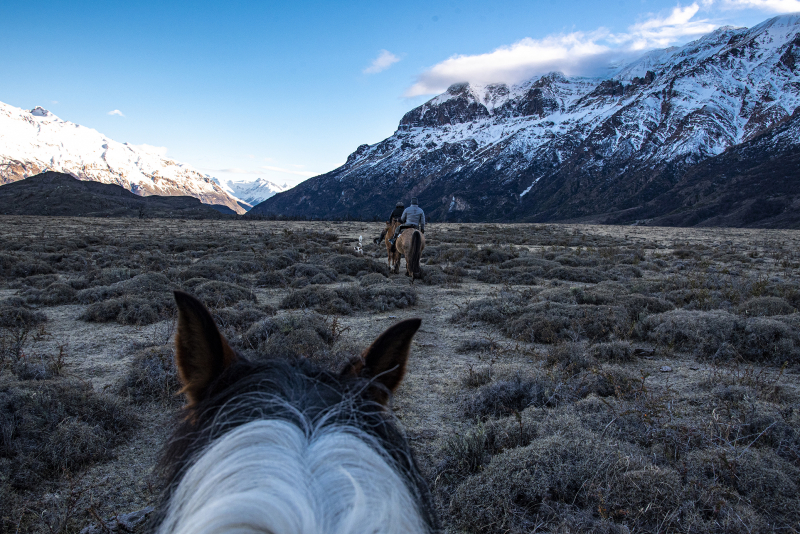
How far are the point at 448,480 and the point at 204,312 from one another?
7.62 ft

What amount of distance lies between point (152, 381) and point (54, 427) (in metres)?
0.99

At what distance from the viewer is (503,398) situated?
378 cm

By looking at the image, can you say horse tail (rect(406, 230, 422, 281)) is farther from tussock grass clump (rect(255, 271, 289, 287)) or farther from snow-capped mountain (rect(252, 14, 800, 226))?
snow-capped mountain (rect(252, 14, 800, 226))

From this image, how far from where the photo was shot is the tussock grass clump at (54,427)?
9.01ft

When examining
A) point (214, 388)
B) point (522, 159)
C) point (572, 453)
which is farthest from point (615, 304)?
point (522, 159)

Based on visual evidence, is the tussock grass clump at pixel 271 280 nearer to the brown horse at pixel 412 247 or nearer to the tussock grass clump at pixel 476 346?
the brown horse at pixel 412 247

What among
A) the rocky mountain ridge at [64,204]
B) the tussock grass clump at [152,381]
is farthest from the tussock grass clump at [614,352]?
the rocky mountain ridge at [64,204]

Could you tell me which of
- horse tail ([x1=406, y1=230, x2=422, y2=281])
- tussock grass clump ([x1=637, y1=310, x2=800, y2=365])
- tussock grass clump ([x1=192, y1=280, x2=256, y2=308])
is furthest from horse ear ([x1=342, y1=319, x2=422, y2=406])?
horse tail ([x1=406, y1=230, x2=422, y2=281])

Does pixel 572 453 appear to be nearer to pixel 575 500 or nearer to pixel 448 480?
pixel 575 500

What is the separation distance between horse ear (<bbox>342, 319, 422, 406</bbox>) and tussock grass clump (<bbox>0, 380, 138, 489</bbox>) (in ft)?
9.13

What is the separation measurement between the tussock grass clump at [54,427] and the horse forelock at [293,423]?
242cm

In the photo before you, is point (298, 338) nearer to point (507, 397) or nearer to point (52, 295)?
point (507, 397)

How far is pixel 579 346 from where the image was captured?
5016 millimetres

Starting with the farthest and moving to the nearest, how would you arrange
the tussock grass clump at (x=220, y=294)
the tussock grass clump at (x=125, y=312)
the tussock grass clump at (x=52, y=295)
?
the tussock grass clump at (x=52, y=295) → the tussock grass clump at (x=220, y=294) → the tussock grass clump at (x=125, y=312)
